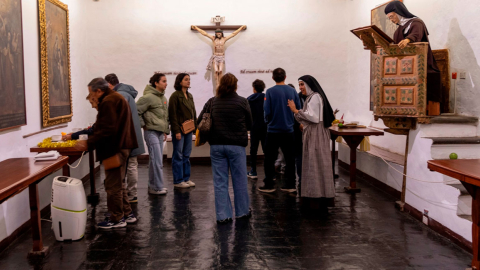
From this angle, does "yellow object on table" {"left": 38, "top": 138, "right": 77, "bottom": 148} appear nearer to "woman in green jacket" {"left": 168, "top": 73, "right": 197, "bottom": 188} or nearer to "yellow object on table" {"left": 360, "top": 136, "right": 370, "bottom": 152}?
"woman in green jacket" {"left": 168, "top": 73, "right": 197, "bottom": 188}

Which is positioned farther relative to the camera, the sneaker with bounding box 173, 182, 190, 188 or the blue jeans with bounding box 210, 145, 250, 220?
the sneaker with bounding box 173, 182, 190, 188

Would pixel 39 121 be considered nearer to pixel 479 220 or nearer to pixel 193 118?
pixel 193 118

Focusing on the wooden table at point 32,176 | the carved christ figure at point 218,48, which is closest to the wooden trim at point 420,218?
the wooden table at point 32,176

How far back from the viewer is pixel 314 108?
509cm

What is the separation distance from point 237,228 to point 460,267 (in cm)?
208

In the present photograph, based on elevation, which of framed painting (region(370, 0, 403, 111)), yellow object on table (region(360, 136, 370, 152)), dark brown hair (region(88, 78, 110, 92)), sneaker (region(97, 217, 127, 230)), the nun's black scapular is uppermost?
framed painting (region(370, 0, 403, 111))

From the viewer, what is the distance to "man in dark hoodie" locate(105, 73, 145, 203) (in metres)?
5.30

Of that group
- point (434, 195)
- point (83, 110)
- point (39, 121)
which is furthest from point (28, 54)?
point (434, 195)

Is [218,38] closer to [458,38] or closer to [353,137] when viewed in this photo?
[353,137]

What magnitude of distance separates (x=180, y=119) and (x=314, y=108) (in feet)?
6.88

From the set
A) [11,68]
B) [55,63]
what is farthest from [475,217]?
[55,63]

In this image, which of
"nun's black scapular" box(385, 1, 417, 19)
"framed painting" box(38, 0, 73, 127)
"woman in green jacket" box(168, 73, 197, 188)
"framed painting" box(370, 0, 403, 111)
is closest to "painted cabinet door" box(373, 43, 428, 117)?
"nun's black scapular" box(385, 1, 417, 19)

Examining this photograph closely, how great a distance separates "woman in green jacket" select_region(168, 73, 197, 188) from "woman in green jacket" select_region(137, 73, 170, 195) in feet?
0.58

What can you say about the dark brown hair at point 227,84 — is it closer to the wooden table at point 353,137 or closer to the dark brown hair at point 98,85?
the dark brown hair at point 98,85
